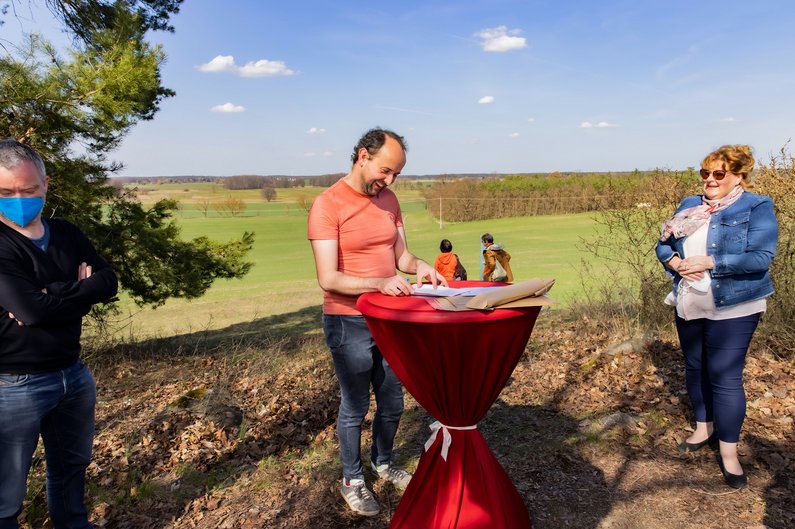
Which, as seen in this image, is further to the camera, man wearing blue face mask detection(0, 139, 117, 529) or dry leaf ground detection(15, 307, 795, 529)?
dry leaf ground detection(15, 307, 795, 529)

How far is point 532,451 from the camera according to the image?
3547mm

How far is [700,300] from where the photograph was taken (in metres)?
2.94

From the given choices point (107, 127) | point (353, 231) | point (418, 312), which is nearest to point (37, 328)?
point (353, 231)

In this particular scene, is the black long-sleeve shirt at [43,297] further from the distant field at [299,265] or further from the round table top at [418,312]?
the distant field at [299,265]

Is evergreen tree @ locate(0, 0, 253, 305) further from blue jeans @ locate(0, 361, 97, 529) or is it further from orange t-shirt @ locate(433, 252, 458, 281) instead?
blue jeans @ locate(0, 361, 97, 529)

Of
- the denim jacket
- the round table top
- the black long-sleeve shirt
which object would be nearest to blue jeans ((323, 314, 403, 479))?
the round table top

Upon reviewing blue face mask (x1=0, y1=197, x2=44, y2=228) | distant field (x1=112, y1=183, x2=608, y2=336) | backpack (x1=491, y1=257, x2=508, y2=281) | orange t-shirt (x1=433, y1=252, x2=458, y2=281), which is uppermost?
blue face mask (x1=0, y1=197, x2=44, y2=228)

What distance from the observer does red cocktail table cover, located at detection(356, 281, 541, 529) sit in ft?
6.34

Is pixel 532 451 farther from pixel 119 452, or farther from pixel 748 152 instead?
pixel 119 452

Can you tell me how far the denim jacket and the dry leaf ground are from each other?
1140 millimetres

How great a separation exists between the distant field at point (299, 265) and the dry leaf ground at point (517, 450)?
3523 millimetres

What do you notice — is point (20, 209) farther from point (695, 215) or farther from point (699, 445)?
point (699, 445)

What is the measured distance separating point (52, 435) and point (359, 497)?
156 centimetres

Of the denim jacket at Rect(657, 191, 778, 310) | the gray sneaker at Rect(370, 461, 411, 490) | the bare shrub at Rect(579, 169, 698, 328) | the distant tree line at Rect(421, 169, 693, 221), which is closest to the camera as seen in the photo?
the denim jacket at Rect(657, 191, 778, 310)
